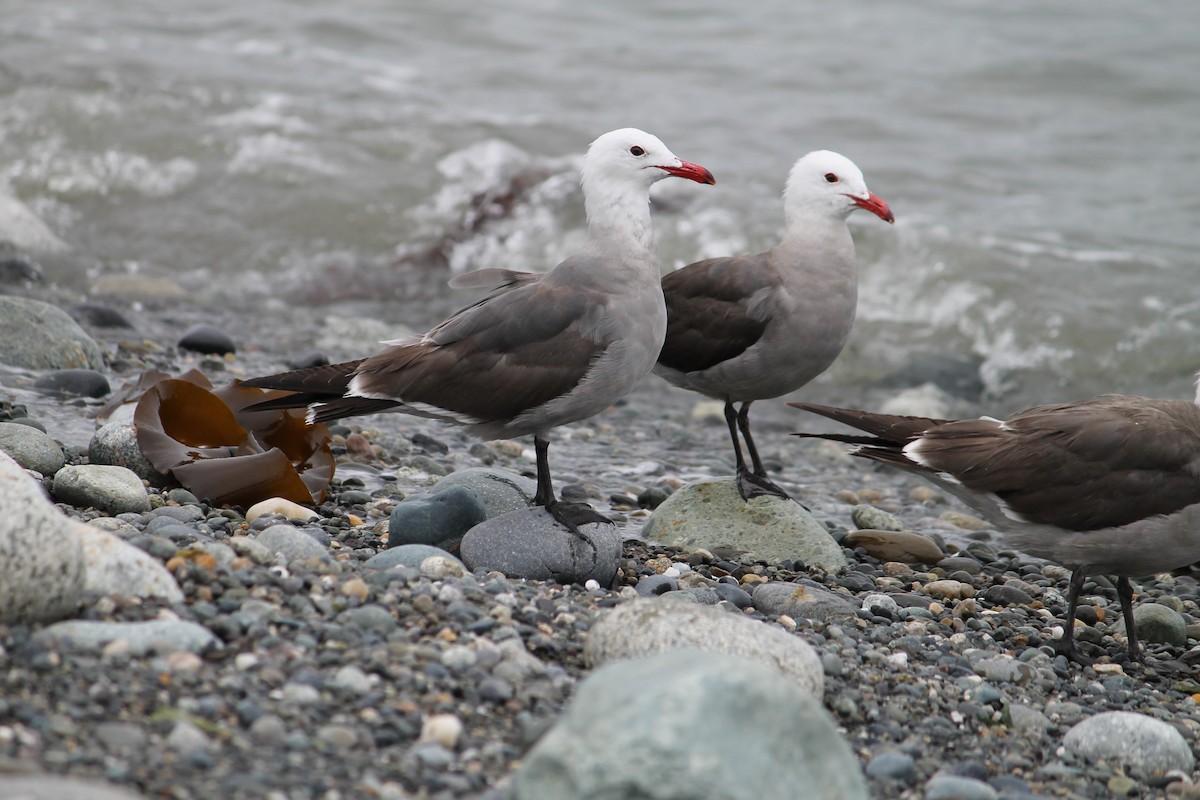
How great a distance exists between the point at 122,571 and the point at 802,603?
2.41 metres

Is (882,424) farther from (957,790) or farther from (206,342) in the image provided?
(206,342)

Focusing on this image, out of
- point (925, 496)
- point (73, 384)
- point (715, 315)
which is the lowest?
point (925, 496)

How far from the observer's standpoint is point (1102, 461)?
4.92 meters

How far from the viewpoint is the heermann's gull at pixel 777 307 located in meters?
5.89

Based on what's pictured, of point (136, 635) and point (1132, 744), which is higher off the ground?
point (136, 635)

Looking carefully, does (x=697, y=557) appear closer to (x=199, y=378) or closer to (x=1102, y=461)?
(x=1102, y=461)

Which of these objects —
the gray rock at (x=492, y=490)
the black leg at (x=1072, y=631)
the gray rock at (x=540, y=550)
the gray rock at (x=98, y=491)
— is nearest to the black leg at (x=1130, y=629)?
the black leg at (x=1072, y=631)

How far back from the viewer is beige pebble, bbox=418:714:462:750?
3051 millimetres

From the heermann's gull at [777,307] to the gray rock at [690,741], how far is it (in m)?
2.95

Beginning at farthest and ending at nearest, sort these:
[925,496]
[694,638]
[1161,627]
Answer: [925,496] → [1161,627] → [694,638]

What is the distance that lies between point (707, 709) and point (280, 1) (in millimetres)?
17646

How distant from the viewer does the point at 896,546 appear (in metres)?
5.81

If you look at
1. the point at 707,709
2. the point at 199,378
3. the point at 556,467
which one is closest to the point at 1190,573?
the point at 556,467

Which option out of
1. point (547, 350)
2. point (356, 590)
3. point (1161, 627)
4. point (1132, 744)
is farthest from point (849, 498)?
point (356, 590)
